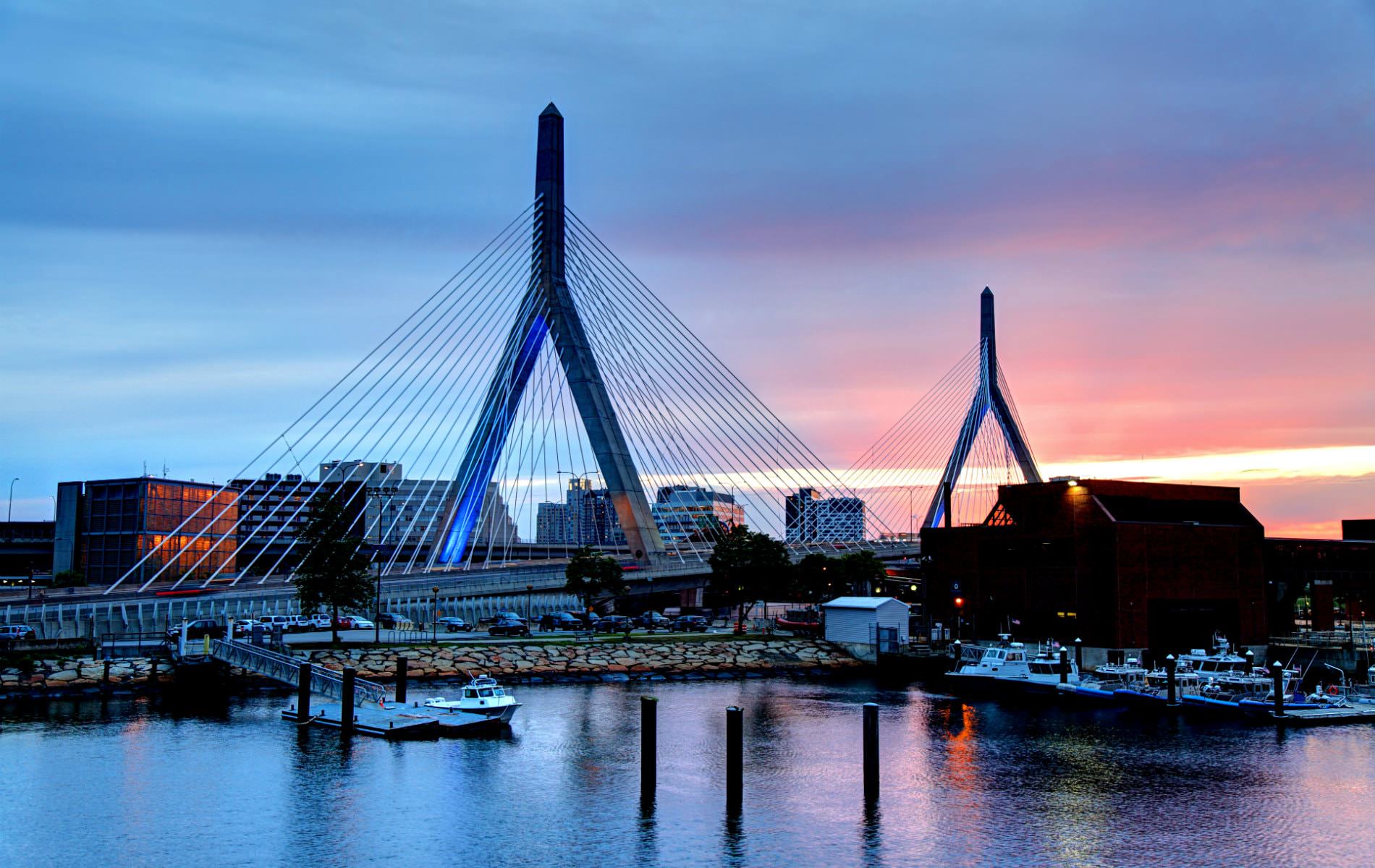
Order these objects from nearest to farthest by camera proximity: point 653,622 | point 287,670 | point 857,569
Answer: point 287,670
point 653,622
point 857,569

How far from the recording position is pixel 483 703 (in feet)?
153

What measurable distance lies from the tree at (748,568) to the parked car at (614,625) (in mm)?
8431

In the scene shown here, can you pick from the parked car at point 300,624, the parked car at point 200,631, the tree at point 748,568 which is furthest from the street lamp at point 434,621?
the tree at point 748,568

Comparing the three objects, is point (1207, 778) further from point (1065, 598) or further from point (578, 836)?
point (1065, 598)

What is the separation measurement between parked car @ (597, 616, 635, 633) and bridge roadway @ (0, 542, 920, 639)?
389 centimetres

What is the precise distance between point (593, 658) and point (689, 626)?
18.8 meters

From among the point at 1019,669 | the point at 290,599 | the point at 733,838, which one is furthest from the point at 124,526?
the point at 733,838

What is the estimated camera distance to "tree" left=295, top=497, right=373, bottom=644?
63.5 m

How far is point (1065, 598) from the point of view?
68.8 metres

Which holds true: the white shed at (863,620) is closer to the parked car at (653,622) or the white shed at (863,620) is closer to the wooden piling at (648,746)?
the parked car at (653,622)

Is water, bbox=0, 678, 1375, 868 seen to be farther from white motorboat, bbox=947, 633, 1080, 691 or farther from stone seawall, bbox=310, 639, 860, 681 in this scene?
white motorboat, bbox=947, 633, 1080, 691

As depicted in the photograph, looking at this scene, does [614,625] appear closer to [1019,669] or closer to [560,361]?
[560,361]

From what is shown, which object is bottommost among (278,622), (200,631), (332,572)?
(278,622)

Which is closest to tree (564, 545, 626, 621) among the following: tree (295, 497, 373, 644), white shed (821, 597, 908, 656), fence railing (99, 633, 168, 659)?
white shed (821, 597, 908, 656)
